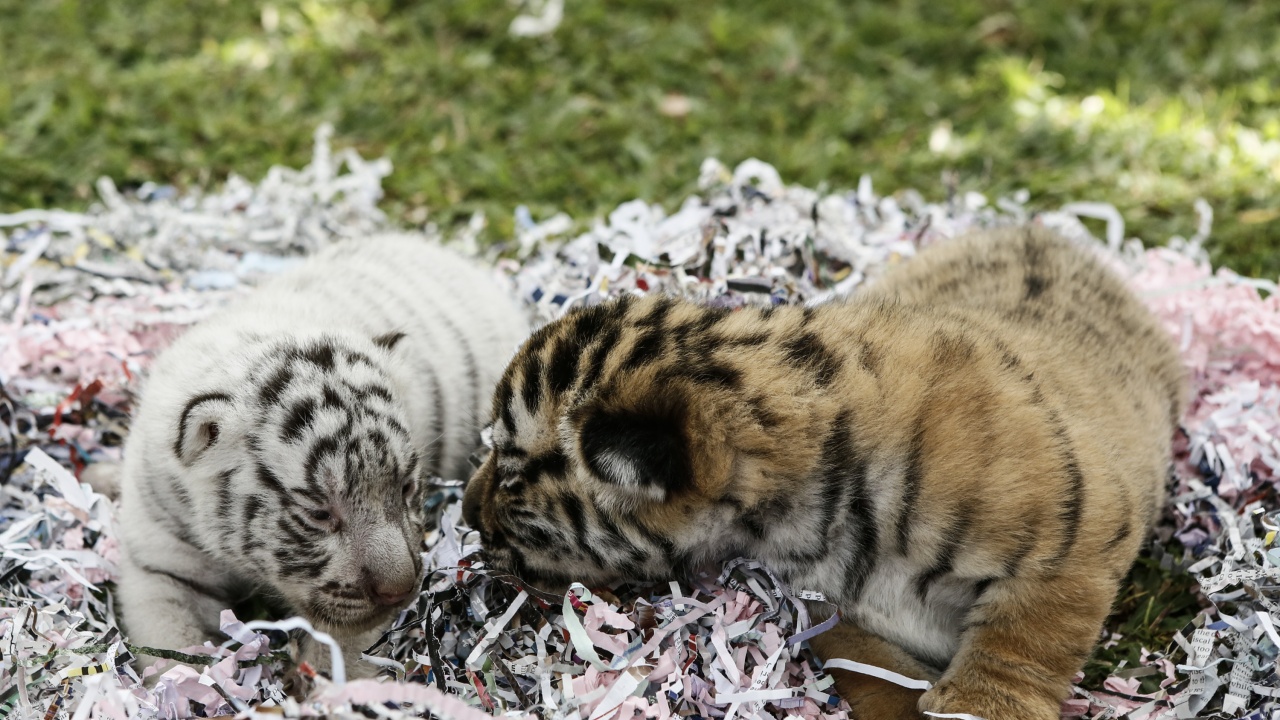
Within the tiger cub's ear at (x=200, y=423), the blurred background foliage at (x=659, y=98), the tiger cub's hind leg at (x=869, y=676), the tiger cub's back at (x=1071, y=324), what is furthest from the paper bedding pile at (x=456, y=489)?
the tiger cub's ear at (x=200, y=423)

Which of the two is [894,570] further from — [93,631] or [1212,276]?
[1212,276]

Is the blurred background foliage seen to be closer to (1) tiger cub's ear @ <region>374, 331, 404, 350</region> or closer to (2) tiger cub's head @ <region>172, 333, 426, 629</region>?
(1) tiger cub's ear @ <region>374, 331, 404, 350</region>

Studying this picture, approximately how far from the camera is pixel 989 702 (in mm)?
2883

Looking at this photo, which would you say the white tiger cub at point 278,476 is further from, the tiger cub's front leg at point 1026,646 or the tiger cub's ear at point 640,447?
the tiger cub's front leg at point 1026,646

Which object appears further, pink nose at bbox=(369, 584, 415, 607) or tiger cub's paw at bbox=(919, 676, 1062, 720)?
pink nose at bbox=(369, 584, 415, 607)

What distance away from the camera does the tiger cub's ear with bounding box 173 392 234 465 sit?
3.14m

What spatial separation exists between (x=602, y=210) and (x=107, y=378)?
2.42 metres

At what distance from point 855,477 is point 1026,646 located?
2.05 feet

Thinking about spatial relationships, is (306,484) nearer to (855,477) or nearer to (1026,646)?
(855,477)

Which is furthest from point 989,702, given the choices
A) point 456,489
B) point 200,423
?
point 200,423

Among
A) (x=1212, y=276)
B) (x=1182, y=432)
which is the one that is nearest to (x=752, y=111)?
(x=1212, y=276)

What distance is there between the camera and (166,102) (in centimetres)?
651

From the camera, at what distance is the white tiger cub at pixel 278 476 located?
10.5ft

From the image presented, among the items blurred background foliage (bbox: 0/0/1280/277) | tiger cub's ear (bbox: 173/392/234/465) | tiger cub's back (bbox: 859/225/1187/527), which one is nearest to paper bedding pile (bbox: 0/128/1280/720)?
tiger cub's back (bbox: 859/225/1187/527)
